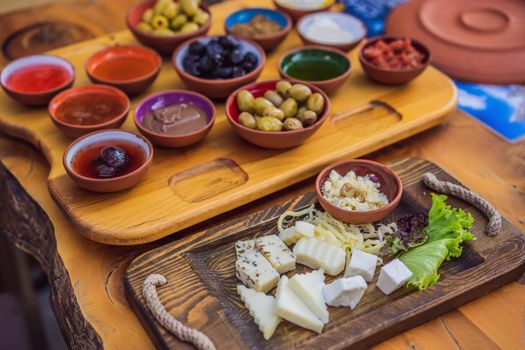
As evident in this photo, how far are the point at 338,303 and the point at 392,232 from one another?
11.8 inches

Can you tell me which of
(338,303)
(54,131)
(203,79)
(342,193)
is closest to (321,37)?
(203,79)

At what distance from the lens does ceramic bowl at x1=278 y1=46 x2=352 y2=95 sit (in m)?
2.20

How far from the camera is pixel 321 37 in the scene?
2.42 meters

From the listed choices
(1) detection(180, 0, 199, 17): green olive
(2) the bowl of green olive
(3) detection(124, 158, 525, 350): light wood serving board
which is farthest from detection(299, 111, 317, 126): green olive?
(1) detection(180, 0, 199, 17): green olive

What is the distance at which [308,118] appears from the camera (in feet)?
6.22

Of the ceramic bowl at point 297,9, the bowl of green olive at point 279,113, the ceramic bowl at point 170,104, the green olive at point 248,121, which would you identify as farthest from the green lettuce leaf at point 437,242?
the ceramic bowl at point 297,9

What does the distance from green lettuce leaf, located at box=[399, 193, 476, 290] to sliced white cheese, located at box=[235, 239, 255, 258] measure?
1.31 feet

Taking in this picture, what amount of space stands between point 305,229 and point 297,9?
1.23 metres

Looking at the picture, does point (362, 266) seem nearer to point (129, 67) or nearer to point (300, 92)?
point (300, 92)

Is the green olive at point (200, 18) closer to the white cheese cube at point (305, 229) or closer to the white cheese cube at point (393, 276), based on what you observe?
the white cheese cube at point (305, 229)

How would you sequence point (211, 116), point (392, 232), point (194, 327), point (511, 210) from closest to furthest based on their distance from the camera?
point (194, 327)
point (392, 232)
point (511, 210)
point (211, 116)

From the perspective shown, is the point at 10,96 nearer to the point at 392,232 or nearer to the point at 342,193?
the point at 342,193

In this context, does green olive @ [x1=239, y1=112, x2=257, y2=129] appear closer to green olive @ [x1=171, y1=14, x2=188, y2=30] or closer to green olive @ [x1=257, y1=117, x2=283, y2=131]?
green olive @ [x1=257, y1=117, x2=283, y2=131]

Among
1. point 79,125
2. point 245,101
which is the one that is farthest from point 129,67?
point 245,101
